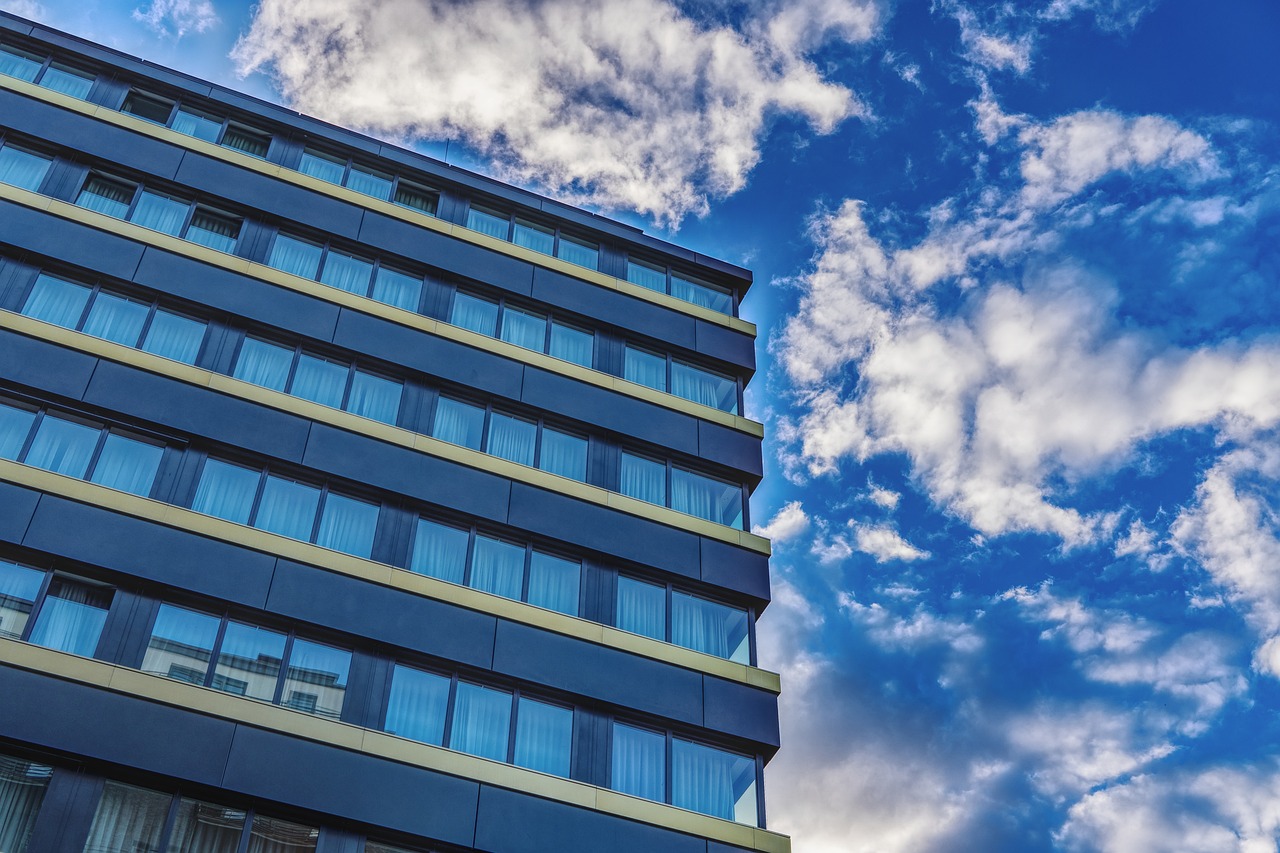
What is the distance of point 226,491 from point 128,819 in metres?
8.85

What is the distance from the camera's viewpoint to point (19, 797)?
22.8 meters

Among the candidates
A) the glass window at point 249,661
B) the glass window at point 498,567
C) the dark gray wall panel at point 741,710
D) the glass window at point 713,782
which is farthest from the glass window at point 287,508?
the dark gray wall panel at point 741,710

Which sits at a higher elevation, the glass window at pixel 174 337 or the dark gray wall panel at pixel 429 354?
the dark gray wall panel at pixel 429 354

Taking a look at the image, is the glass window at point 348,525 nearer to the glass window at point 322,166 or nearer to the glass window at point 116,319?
the glass window at point 116,319

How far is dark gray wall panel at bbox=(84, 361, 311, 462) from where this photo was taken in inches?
1171

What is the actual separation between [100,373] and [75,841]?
40.9 feet

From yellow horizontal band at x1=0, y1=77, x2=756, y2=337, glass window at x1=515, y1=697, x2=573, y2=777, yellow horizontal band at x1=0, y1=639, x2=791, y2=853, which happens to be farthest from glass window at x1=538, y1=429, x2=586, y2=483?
yellow horizontal band at x1=0, y1=639, x2=791, y2=853

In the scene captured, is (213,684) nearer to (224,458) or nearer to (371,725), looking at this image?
(371,725)

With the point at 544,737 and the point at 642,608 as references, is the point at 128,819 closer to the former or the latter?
the point at 544,737

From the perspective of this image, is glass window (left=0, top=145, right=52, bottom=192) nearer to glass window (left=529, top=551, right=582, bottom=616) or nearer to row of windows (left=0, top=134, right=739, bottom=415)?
row of windows (left=0, top=134, right=739, bottom=415)

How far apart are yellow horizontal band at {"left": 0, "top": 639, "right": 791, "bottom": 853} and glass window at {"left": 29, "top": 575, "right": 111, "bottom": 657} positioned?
850 millimetres

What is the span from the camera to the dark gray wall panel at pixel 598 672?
29.1 meters

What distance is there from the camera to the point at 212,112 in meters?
38.5

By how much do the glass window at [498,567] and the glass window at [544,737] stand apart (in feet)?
10.9
